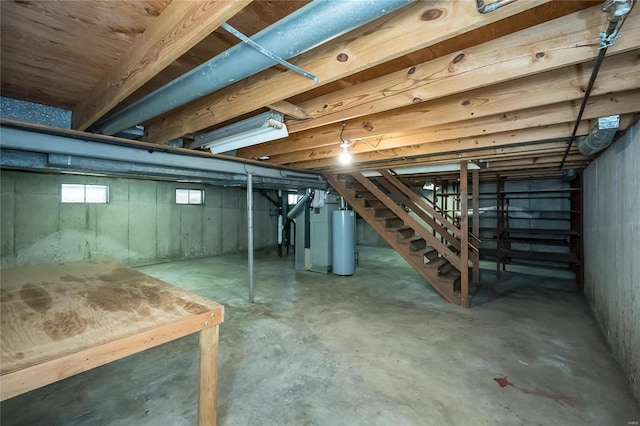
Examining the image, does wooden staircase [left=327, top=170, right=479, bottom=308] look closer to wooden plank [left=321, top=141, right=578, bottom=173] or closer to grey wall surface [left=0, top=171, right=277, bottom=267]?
wooden plank [left=321, top=141, right=578, bottom=173]

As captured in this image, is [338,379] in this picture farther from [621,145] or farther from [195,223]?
[195,223]

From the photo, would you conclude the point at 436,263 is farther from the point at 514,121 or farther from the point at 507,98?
the point at 507,98

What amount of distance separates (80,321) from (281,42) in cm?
148

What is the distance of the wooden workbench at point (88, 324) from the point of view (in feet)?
3.17

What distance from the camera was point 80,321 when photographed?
1.25 metres

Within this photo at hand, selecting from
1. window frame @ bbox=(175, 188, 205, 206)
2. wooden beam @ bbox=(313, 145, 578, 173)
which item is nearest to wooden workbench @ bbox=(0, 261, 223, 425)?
wooden beam @ bbox=(313, 145, 578, 173)

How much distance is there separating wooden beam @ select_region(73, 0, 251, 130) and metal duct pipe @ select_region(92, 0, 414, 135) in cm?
18

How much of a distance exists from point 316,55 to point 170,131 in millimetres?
1519

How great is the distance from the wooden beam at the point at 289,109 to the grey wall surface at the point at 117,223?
5.20 m

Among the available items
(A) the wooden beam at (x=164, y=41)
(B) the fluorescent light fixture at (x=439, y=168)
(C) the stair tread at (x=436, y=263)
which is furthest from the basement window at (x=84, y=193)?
(C) the stair tread at (x=436, y=263)

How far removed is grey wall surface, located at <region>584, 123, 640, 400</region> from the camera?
190cm

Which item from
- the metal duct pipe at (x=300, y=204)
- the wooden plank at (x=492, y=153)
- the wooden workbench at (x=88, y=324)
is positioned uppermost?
the wooden plank at (x=492, y=153)

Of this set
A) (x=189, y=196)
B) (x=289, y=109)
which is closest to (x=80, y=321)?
(x=289, y=109)

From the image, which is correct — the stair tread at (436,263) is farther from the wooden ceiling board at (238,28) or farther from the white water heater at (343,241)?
the wooden ceiling board at (238,28)
